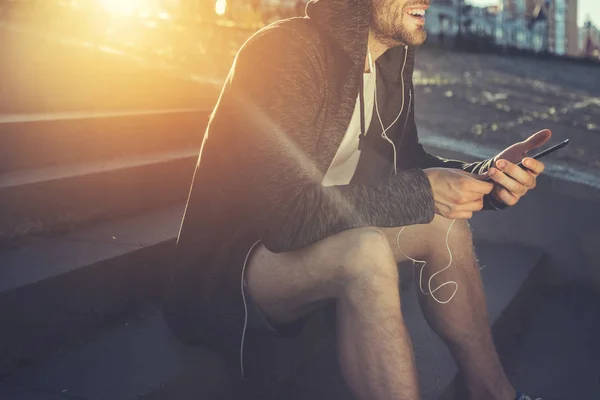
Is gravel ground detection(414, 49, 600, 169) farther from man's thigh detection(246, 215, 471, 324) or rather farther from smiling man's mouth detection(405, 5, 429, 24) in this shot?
man's thigh detection(246, 215, 471, 324)

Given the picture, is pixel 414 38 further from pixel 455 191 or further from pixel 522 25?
pixel 522 25

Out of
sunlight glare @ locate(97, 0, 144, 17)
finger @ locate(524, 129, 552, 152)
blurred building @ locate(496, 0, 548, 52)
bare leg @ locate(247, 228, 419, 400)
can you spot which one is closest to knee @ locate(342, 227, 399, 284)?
bare leg @ locate(247, 228, 419, 400)

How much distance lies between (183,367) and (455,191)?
1.02 metres

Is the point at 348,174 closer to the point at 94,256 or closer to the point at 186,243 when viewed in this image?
the point at 186,243

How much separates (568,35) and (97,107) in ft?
Answer: 362

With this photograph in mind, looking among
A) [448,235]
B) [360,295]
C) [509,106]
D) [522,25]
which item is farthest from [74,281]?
[522,25]

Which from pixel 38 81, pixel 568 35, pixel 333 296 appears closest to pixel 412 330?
pixel 333 296

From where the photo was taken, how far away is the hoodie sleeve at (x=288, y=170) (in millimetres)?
1810

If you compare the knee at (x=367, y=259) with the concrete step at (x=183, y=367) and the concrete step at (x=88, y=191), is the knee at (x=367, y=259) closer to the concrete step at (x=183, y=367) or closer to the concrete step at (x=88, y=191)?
the concrete step at (x=183, y=367)

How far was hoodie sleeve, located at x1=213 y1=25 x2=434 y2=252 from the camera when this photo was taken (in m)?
1.81

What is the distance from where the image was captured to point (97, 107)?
3727mm

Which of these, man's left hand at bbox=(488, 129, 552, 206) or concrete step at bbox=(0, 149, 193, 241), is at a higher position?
man's left hand at bbox=(488, 129, 552, 206)

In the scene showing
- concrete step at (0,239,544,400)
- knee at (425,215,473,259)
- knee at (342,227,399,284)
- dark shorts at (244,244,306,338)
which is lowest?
concrete step at (0,239,544,400)

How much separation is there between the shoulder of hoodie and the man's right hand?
51 centimetres
